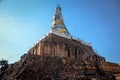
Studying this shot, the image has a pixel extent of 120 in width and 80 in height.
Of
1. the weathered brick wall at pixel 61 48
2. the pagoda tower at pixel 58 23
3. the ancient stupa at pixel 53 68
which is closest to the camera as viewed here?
the ancient stupa at pixel 53 68

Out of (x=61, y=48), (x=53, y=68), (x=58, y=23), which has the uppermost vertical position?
(x=58, y=23)

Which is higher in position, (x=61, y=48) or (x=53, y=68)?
(x=61, y=48)

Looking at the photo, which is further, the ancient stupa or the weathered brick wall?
the weathered brick wall

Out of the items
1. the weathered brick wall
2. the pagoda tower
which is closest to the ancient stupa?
the weathered brick wall

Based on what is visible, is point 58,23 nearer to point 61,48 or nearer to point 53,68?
point 61,48

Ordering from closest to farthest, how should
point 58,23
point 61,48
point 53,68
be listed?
point 53,68 → point 61,48 → point 58,23

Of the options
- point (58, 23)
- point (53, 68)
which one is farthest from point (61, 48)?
point (58, 23)

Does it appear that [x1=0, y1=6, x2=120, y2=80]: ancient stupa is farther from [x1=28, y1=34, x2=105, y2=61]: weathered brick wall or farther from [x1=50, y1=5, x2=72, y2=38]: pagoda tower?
[x1=50, y1=5, x2=72, y2=38]: pagoda tower

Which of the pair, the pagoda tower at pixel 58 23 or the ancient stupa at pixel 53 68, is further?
the pagoda tower at pixel 58 23

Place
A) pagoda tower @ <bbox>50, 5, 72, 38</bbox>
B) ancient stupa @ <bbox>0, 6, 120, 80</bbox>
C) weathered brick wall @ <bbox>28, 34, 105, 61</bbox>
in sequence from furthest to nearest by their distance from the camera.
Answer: pagoda tower @ <bbox>50, 5, 72, 38</bbox>, weathered brick wall @ <bbox>28, 34, 105, 61</bbox>, ancient stupa @ <bbox>0, 6, 120, 80</bbox>

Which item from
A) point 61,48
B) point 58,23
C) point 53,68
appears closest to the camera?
point 53,68

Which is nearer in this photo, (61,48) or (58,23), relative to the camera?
(61,48)

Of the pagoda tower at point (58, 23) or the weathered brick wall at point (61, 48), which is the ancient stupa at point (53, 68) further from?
Answer: the pagoda tower at point (58, 23)

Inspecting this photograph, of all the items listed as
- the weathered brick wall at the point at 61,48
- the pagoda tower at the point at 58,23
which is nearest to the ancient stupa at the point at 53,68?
the weathered brick wall at the point at 61,48
